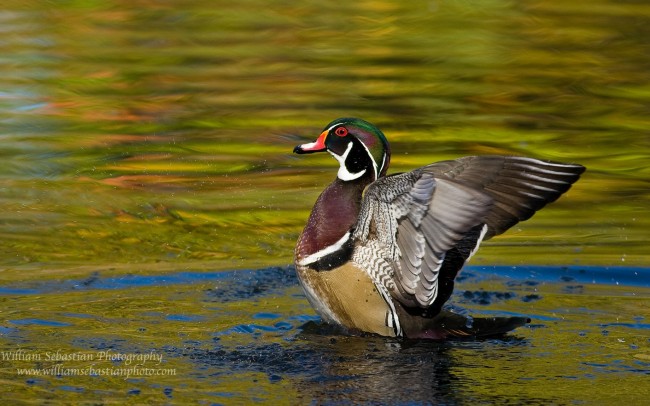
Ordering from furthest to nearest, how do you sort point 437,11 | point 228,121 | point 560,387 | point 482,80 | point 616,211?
point 437,11
point 482,80
point 228,121
point 616,211
point 560,387

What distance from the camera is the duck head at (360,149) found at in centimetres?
767

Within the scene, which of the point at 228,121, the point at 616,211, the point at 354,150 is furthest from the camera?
the point at 228,121

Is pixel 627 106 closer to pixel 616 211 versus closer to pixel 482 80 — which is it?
pixel 482 80

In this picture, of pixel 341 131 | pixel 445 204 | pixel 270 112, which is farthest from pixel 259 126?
pixel 445 204

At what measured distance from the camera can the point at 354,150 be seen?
7.71 metres

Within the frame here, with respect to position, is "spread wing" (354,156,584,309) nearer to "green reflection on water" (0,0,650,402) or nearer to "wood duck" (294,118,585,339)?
"wood duck" (294,118,585,339)

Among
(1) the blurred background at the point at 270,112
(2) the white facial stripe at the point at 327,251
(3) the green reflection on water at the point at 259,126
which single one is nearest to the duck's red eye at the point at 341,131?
(2) the white facial stripe at the point at 327,251

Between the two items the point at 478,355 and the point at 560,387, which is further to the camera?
the point at 478,355

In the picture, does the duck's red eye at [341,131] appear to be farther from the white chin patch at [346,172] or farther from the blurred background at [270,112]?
the blurred background at [270,112]

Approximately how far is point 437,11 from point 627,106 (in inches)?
191

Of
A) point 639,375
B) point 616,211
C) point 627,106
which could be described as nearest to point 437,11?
point 627,106

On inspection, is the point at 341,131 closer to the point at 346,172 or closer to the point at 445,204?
the point at 346,172

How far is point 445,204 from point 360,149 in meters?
1.14

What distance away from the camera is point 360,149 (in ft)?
25.3
